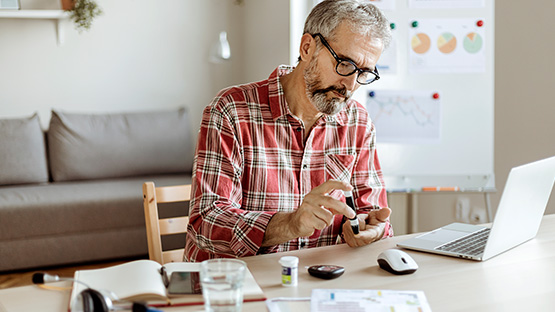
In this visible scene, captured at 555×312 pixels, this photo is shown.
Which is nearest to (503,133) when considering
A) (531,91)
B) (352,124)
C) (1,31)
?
(531,91)

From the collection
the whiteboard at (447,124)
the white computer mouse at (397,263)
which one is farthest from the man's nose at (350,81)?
the whiteboard at (447,124)

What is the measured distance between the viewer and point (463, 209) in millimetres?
3482

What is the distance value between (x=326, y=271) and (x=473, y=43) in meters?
1.92

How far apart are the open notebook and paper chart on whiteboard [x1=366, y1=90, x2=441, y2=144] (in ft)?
5.90

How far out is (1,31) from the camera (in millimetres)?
3623

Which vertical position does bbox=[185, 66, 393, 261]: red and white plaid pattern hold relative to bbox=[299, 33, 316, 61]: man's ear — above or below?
below

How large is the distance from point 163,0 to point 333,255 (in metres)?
3.07

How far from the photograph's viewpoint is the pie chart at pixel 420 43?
107 inches

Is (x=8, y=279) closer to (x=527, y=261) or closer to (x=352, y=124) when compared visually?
(x=352, y=124)

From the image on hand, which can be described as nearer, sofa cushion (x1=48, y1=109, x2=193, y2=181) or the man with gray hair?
the man with gray hair

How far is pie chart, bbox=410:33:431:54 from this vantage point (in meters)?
2.71

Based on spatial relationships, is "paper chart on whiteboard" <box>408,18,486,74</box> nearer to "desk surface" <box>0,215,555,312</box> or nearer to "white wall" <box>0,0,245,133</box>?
"desk surface" <box>0,215,555,312</box>

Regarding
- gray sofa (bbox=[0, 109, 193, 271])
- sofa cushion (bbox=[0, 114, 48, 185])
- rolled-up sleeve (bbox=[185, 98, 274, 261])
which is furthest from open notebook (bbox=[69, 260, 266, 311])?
sofa cushion (bbox=[0, 114, 48, 185])

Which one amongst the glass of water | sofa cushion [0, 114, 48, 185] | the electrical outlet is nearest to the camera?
the glass of water
